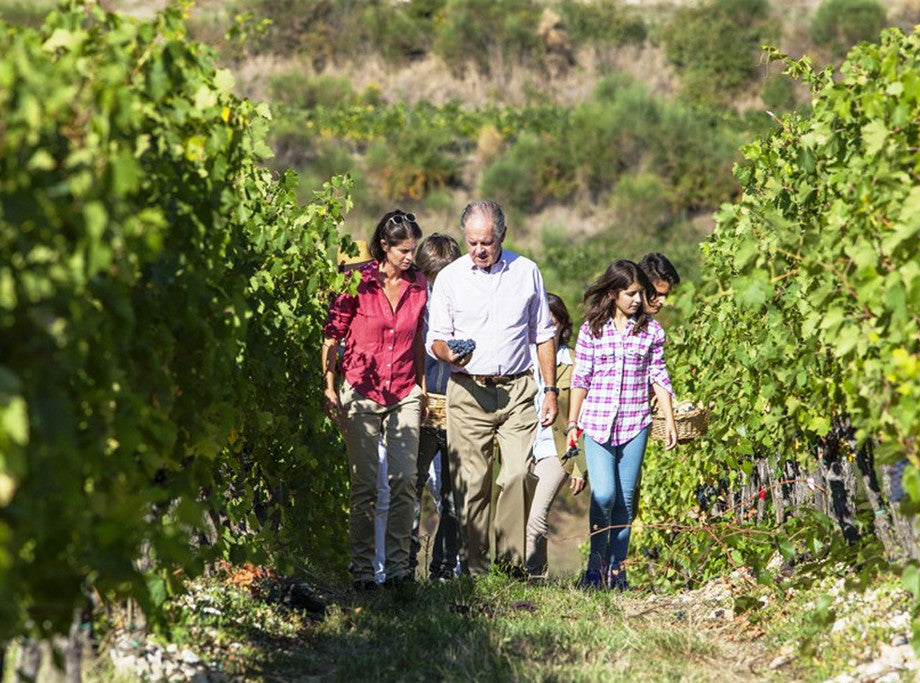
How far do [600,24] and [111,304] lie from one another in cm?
3782

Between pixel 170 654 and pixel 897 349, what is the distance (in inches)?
96.6

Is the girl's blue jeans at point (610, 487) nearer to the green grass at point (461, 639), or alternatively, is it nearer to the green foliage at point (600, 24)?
the green grass at point (461, 639)

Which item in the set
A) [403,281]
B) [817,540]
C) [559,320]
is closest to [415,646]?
[817,540]

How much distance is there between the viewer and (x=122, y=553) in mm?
3012

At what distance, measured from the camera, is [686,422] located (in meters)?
6.96

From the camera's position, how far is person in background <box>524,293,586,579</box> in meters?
6.86

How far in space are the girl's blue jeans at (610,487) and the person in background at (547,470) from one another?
0.23 meters

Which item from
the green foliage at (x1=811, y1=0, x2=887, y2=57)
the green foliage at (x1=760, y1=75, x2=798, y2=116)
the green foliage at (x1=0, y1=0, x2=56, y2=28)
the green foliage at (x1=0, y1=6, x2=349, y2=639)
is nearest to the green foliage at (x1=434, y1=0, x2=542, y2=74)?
the green foliage at (x1=760, y1=75, x2=798, y2=116)

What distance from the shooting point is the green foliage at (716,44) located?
36.0 meters

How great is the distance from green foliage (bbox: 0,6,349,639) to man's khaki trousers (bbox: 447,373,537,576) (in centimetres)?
145

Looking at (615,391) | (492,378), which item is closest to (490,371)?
(492,378)

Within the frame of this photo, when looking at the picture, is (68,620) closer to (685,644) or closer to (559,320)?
(685,644)

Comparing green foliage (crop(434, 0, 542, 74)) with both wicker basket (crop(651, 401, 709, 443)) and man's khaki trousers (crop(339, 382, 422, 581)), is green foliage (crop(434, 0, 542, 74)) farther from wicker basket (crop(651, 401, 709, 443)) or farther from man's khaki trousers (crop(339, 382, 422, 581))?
man's khaki trousers (crop(339, 382, 422, 581))

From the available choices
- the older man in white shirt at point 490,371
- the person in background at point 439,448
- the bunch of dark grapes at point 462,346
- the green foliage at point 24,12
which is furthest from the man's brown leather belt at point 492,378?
the green foliage at point 24,12
